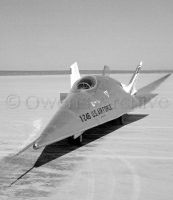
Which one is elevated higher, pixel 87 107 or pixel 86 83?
pixel 86 83

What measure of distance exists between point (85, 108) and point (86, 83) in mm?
1931

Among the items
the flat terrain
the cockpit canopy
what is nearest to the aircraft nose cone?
the flat terrain

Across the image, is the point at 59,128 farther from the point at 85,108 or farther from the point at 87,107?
the point at 87,107

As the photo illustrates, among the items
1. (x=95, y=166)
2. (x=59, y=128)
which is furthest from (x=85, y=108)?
(x=95, y=166)

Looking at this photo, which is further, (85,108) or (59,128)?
(85,108)

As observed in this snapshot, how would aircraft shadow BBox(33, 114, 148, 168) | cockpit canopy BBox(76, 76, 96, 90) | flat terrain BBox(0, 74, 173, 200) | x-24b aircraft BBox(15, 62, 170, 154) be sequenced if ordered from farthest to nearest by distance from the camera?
cockpit canopy BBox(76, 76, 96, 90) → aircraft shadow BBox(33, 114, 148, 168) → x-24b aircraft BBox(15, 62, 170, 154) → flat terrain BBox(0, 74, 173, 200)

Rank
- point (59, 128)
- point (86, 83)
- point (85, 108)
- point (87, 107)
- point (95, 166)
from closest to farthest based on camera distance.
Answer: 1. point (95, 166)
2. point (59, 128)
3. point (85, 108)
4. point (87, 107)
5. point (86, 83)

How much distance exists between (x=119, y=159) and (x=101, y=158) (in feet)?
1.67

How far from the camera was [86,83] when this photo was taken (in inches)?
467

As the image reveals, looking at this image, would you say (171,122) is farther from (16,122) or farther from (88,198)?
(88,198)

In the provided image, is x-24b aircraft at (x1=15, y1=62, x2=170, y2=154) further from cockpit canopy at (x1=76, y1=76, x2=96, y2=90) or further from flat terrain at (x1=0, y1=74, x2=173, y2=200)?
flat terrain at (x1=0, y1=74, x2=173, y2=200)

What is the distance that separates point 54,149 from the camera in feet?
32.2

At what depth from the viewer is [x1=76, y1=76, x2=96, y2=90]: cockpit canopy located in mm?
11758

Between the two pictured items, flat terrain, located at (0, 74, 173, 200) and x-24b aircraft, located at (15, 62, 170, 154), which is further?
x-24b aircraft, located at (15, 62, 170, 154)
